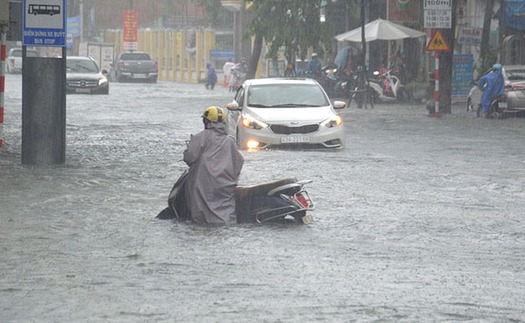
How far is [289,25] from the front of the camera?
5178cm

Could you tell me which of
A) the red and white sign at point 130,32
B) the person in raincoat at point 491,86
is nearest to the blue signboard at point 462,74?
the person in raincoat at point 491,86

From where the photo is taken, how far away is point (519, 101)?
33750 mm

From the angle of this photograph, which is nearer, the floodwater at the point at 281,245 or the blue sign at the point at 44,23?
the floodwater at the point at 281,245

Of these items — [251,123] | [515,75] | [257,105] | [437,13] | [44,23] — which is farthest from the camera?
[515,75]

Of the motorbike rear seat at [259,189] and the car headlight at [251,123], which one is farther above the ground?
the car headlight at [251,123]

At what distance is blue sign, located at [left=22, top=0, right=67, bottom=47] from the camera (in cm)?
1847

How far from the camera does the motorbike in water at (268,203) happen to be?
498 inches

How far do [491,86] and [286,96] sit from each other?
10.6m

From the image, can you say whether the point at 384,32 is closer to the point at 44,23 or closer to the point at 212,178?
the point at 44,23

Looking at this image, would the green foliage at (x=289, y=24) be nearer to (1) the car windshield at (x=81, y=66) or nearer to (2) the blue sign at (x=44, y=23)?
(1) the car windshield at (x=81, y=66)

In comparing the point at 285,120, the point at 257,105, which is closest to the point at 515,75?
the point at 257,105

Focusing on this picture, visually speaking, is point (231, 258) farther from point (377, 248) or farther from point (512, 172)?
point (512, 172)

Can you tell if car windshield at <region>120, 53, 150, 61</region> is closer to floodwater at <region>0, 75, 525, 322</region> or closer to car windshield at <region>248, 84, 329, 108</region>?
car windshield at <region>248, 84, 329, 108</region>

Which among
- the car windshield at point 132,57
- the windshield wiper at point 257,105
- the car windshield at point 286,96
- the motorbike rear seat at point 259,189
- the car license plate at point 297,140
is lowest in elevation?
the car license plate at point 297,140
